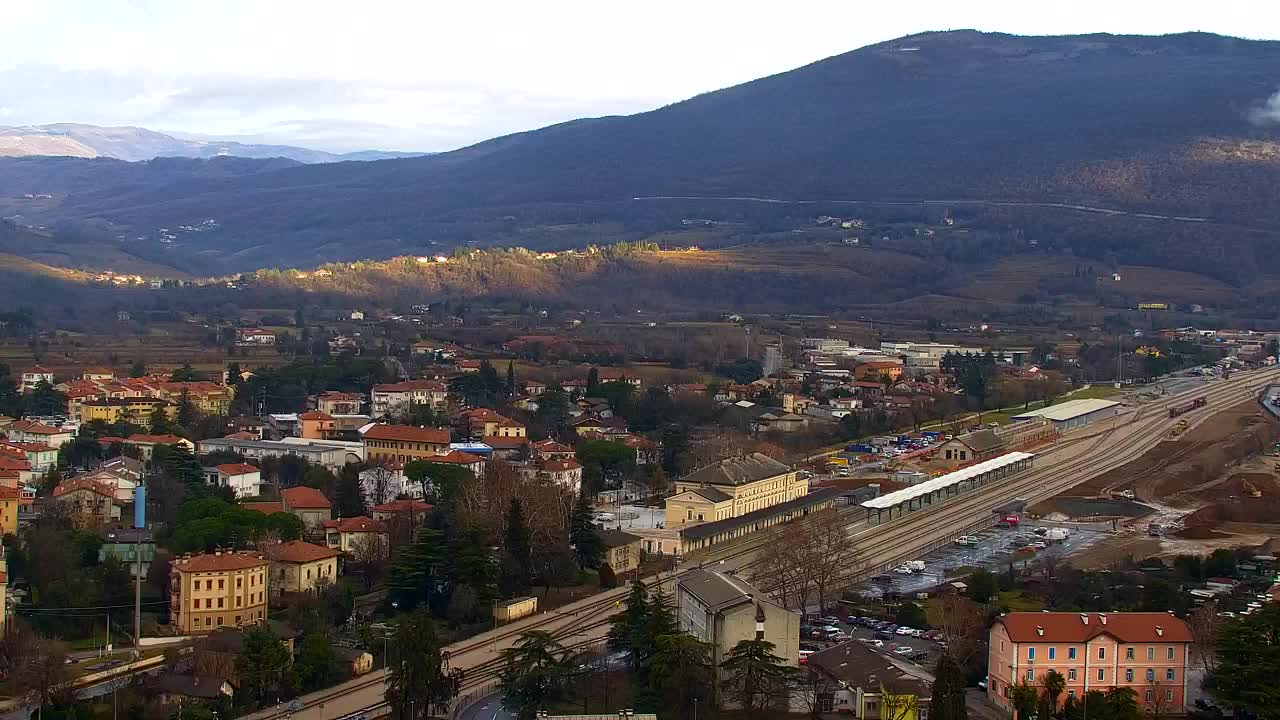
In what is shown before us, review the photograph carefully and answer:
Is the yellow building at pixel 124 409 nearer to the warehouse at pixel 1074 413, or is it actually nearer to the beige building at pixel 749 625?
the beige building at pixel 749 625

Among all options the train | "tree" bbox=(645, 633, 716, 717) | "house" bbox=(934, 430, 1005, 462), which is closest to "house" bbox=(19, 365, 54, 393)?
"house" bbox=(934, 430, 1005, 462)

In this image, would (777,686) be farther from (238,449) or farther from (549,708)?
(238,449)

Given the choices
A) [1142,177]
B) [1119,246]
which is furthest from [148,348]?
[1142,177]

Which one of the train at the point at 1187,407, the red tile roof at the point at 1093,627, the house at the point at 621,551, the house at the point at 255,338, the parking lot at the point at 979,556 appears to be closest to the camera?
the red tile roof at the point at 1093,627

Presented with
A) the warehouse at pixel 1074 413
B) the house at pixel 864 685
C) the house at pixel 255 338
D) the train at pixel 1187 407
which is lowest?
the warehouse at pixel 1074 413

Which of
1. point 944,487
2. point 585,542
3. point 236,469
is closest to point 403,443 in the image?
point 236,469

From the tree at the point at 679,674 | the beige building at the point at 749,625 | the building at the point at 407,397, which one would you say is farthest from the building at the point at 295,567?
the building at the point at 407,397
